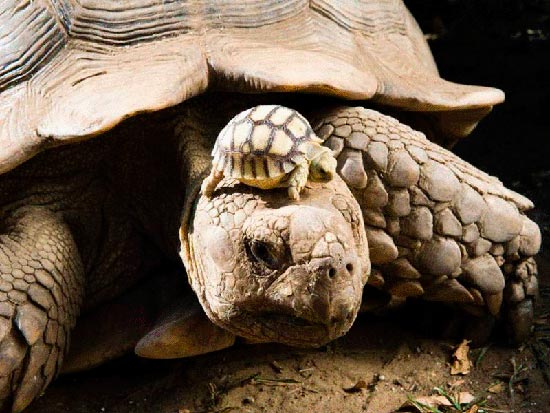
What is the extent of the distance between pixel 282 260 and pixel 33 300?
1048 millimetres

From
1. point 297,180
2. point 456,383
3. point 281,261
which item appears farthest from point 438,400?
point 297,180

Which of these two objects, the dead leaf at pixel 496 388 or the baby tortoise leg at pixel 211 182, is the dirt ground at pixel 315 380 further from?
the baby tortoise leg at pixel 211 182

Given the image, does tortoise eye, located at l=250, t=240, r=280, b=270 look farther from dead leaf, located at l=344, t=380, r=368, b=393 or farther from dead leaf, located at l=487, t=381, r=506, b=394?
dead leaf, located at l=487, t=381, r=506, b=394

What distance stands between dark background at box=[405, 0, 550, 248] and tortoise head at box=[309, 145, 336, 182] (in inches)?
83.4

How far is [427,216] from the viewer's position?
3.03 m

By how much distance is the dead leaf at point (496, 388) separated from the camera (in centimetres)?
299

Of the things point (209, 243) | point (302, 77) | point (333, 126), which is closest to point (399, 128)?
point (333, 126)

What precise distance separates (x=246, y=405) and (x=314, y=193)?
97 cm

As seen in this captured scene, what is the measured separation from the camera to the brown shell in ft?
8.95

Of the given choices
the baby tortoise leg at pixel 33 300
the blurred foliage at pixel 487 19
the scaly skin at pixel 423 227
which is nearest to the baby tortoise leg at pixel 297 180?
the scaly skin at pixel 423 227

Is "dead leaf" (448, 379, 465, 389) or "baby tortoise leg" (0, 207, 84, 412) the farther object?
"dead leaf" (448, 379, 465, 389)

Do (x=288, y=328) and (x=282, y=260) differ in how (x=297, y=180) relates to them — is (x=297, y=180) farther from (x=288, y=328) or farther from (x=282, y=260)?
(x=288, y=328)

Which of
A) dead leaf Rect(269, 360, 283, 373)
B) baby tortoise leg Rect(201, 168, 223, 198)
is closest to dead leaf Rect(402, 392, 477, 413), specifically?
dead leaf Rect(269, 360, 283, 373)

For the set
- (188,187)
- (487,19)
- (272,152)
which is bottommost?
(487,19)
